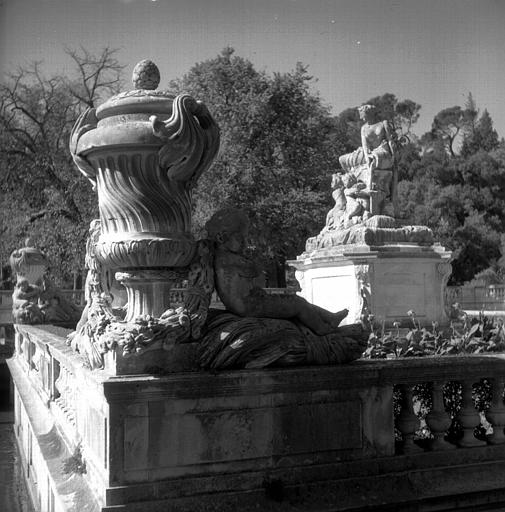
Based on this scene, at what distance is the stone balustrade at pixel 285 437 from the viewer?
12.9 ft

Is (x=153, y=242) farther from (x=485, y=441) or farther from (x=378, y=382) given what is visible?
(x=485, y=441)

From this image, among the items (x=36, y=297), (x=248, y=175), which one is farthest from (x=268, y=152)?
(x=36, y=297)

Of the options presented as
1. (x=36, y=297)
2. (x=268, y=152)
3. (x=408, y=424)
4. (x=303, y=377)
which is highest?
(x=268, y=152)

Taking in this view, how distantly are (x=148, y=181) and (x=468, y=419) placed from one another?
258 cm

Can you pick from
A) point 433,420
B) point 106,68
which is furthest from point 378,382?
point 106,68

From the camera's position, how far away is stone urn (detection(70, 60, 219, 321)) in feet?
14.1

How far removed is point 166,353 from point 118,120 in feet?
4.80

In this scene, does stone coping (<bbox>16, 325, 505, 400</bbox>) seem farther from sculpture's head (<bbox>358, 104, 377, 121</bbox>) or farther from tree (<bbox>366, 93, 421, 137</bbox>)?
tree (<bbox>366, 93, 421, 137</bbox>)

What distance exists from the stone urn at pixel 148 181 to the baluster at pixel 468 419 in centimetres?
206

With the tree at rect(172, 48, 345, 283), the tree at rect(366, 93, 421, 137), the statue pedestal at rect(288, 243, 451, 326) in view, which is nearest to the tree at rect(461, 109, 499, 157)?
the tree at rect(366, 93, 421, 137)

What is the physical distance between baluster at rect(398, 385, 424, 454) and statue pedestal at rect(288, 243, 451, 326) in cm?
909

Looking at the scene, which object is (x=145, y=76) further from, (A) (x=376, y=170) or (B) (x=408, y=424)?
(A) (x=376, y=170)

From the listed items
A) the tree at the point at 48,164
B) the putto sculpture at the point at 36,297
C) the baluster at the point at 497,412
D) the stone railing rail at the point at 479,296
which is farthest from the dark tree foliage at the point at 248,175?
the baluster at the point at 497,412

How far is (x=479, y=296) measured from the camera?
105 feet
